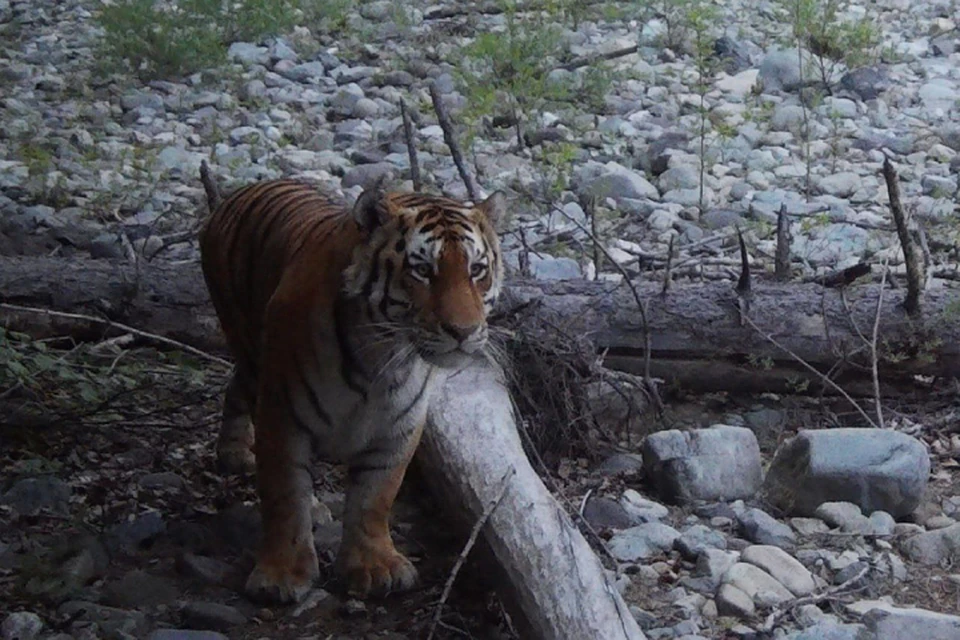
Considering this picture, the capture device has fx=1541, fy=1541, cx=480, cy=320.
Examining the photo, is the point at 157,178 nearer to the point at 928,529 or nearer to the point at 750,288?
the point at 750,288

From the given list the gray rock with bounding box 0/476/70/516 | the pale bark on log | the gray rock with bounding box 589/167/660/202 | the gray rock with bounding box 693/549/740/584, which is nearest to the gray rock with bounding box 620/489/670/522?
the gray rock with bounding box 693/549/740/584

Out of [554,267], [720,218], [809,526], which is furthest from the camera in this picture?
[720,218]

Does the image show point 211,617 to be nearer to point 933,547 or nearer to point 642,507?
point 642,507

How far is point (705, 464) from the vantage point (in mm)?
5195

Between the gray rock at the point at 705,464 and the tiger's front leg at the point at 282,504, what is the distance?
4.42 ft

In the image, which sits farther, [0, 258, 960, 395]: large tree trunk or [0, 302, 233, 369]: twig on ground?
[0, 258, 960, 395]: large tree trunk

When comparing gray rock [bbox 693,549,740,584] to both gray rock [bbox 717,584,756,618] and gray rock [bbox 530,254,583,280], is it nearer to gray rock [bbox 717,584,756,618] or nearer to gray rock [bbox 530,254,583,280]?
gray rock [bbox 717,584,756,618]

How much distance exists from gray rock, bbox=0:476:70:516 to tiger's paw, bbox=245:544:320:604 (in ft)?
2.77

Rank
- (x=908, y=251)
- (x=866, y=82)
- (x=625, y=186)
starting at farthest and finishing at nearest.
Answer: (x=866, y=82)
(x=625, y=186)
(x=908, y=251)

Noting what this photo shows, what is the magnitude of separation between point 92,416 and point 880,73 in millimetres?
6612

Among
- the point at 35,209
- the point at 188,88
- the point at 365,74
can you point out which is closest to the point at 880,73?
the point at 365,74

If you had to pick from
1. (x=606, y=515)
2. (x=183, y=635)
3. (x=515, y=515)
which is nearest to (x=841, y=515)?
(x=606, y=515)

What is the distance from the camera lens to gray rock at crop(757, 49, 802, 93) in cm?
1002

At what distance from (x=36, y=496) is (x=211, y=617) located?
963mm
